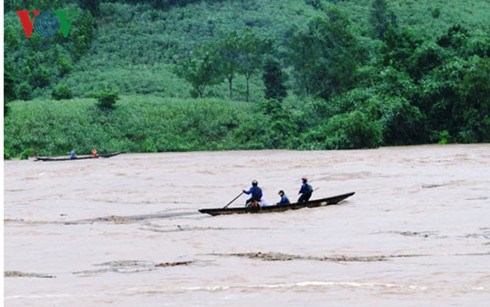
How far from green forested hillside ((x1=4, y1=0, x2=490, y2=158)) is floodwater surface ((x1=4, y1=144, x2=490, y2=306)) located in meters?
10.0

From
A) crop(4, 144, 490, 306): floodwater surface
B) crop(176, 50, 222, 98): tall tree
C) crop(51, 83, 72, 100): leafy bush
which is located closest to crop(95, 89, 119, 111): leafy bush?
crop(51, 83, 72, 100): leafy bush

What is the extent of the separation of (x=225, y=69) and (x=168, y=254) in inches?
1805

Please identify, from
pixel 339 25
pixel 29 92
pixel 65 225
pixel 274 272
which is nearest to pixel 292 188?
pixel 65 225

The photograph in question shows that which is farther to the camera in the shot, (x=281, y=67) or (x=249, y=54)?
(x=281, y=67)

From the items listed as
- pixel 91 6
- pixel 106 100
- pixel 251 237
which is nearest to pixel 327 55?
pixel 106 100

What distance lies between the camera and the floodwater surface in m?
16.2

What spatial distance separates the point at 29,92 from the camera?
A: 7081 cm

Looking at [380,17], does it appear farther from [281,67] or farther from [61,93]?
[61,93]

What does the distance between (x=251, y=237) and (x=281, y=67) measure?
49.0m

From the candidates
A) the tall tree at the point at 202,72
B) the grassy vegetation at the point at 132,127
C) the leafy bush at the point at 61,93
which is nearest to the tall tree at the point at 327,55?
the grassy vegetation at the point at 132,127

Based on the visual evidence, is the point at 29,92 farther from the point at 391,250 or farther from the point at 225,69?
the point at 391,250

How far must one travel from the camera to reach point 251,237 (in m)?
23.8

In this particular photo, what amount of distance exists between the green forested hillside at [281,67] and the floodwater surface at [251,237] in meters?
10.0

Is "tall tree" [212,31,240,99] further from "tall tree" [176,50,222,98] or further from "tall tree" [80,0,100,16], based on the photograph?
"tall tree" [80,0,100,16]
